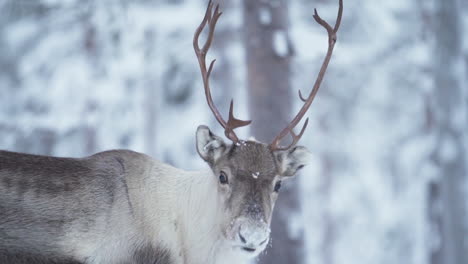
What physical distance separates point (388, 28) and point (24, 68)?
5927 mm

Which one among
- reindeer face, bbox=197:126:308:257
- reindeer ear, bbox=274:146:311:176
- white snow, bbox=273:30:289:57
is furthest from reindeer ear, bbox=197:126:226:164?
white snow, bbox=273:30:289:57

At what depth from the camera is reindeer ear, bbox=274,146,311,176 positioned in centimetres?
456

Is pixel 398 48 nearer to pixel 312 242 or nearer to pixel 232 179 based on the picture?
pixel 312 242

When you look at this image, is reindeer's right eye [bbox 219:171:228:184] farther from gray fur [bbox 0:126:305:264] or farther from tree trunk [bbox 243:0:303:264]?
tree trunk [bbox 243:0:303:264]

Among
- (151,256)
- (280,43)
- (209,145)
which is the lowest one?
(151,256)

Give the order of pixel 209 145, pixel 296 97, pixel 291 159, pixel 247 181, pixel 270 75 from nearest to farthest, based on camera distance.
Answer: pixel 247 181, pixel 209 145, pixel 291 159, pixel 270 75, pixel 296 97

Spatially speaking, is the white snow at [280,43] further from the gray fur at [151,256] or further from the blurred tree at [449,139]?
A: the blurred tree at [449,139]

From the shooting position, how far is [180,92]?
1018 centimetres

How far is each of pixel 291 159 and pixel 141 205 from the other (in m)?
1.12

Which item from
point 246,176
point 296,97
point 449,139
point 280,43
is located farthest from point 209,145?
point 449,139

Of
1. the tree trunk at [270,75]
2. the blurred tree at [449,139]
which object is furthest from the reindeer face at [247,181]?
the blurred tree at [449,139]

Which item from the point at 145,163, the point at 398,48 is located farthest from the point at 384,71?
the point at 145,163

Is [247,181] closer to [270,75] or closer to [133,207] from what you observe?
[133,207]

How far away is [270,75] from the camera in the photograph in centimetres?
705
